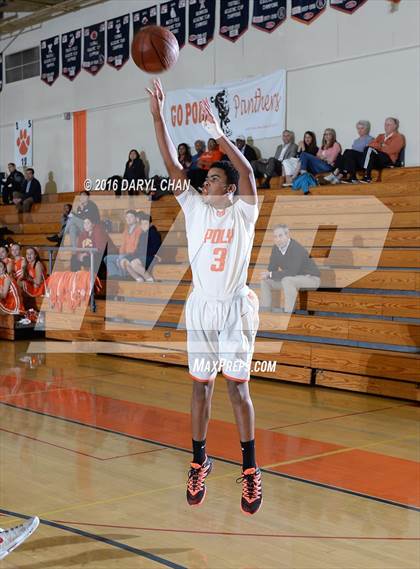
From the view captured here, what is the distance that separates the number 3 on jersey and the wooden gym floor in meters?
1.97

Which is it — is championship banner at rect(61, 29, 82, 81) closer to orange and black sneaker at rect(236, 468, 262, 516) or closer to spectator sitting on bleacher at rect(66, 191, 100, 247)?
spectator sitting on bleacher at rect(66, 191, 100, 247)

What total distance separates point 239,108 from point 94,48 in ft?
14.8

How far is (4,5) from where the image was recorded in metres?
16.5

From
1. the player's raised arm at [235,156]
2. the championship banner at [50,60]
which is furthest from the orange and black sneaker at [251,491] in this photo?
the championship banner at [50,60]

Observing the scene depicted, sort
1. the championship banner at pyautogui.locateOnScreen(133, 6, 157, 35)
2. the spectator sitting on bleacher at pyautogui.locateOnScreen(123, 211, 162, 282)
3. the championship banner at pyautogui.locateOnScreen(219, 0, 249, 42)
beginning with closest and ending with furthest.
→ the spectator sitting on bleacher at pyautogui.locateOnScreen(123, 211, 162, 282), the championship banner at pyautogui.locateOnScreen(219, 0, 249, 42), the championship banner at pyautogui.locateOnScreen(133, 6, 157, 35)

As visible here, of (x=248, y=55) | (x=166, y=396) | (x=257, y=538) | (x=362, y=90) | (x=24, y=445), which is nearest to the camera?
(x=257, y=538)

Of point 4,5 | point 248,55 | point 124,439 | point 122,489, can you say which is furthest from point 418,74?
point 4,5

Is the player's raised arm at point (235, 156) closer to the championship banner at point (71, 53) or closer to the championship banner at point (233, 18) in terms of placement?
the championship banner at point (233, 18)

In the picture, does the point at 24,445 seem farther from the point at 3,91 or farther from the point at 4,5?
the point at 3,91

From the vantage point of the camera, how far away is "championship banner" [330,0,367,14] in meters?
12.1

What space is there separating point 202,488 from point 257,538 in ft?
5.08

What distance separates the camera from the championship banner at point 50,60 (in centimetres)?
1750

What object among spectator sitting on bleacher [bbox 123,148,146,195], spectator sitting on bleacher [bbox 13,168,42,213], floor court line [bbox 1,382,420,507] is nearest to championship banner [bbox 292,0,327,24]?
spectator sitting on bleacher [bbox 123,148,146,195]

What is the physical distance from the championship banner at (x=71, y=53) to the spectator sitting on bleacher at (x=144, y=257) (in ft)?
23.6
